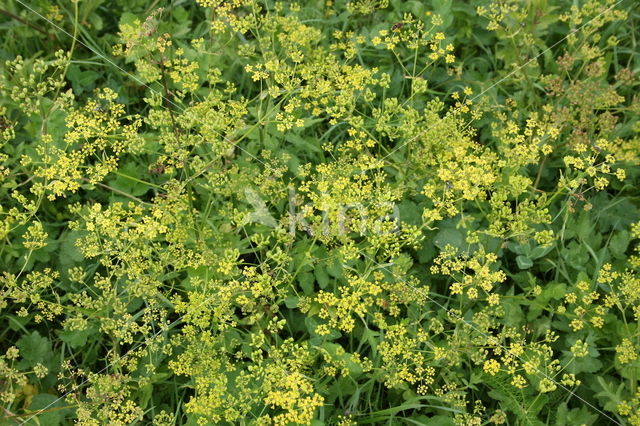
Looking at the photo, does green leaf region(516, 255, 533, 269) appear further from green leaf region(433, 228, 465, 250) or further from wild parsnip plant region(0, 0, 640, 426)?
green leaf region(433, 228, 465, 250)

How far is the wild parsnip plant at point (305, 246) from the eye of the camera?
3.37 meters

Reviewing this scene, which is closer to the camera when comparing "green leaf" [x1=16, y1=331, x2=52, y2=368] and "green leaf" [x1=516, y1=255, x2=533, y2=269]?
"green leaf" [x1=16, y1=331, x2=52, y2=368]

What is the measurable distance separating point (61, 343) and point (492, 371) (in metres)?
2.69

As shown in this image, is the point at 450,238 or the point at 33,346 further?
the point at 450,238

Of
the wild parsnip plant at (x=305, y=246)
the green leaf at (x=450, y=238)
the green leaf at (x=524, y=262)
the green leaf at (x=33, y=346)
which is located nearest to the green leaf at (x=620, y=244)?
the wild parsnip plant at (x=305, y=246)

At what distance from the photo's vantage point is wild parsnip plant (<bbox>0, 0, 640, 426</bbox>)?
337 cm

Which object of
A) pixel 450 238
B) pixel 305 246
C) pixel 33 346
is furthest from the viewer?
pixel 450 238

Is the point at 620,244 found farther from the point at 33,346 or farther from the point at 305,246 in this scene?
the point at 33,346

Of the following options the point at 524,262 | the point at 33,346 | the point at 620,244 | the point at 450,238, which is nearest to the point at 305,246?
the point at 450,238

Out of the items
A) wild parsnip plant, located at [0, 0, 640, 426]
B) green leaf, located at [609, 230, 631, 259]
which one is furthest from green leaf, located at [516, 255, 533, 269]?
green leaf, located at [609, 230, 631, 259]

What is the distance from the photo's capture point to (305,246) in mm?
3848

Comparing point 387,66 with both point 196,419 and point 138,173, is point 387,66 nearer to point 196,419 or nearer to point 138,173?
point 138,173

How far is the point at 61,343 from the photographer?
3.99 metres

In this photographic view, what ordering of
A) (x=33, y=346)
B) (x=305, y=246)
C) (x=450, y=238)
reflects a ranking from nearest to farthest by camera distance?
1. (x=33, y=346)
2. (x=305, y=246)
3. (x=450, y=238)
